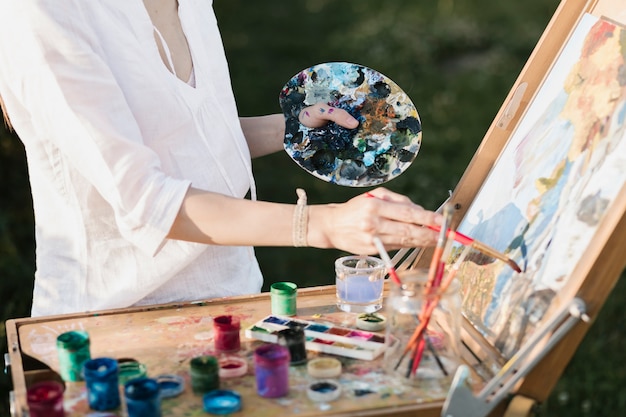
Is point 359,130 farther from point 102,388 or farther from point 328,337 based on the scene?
point 102,388

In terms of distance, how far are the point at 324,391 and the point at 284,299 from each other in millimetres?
373

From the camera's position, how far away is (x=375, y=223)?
1.63 metres

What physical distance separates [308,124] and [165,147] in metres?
0.35

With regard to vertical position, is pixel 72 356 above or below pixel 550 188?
below

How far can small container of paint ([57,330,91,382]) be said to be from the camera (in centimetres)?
159

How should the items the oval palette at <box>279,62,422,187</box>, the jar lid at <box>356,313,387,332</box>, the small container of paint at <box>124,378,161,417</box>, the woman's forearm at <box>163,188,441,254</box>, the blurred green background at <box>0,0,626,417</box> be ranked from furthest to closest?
the blurred green background at <box>0,0,626,417</box> → the oval palette at <box>279,62,422,187</box> → the jar lid at <box>356,313,387,332</box> → the woman's forearm at <box>163,188,441,254</box> → the small container of paint at <box>124,378,161,417</box>

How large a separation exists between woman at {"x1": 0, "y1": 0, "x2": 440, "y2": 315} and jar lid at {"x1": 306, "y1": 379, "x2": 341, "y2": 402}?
260mm

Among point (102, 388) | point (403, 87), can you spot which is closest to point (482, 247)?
point (102, 388)

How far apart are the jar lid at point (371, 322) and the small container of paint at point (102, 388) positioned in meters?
0.50

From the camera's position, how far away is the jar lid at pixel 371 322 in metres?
1.78

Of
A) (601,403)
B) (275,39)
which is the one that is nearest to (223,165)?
(601,403)

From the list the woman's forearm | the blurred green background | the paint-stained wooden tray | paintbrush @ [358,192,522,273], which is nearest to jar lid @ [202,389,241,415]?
the paint-stained wooden tray

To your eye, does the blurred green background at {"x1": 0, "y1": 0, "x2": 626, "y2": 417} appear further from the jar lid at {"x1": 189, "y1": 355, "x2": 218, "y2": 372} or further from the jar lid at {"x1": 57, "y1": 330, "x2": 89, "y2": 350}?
the jar lid at {"x1": 189, "y1": 355, "x2": 218, "y2": 372}

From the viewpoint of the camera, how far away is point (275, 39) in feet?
23.7
